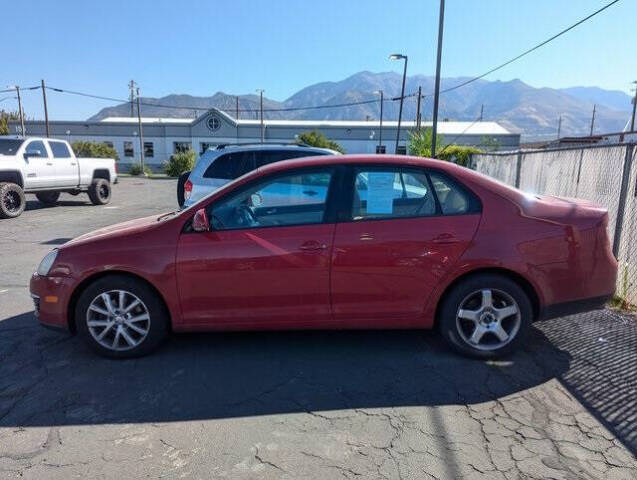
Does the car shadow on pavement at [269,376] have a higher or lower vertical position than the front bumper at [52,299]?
lower

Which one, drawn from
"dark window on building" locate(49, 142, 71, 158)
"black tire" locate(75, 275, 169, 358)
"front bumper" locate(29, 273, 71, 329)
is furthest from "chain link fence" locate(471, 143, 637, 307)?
"dark window on building" locate(49, 142, 71, 158)

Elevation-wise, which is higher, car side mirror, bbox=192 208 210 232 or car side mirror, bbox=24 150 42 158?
car side mirror, bbox=24 150 42 158

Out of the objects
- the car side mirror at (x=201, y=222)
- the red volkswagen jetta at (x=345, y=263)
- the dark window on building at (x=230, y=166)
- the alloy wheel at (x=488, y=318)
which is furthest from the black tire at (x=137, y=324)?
the dark window on building at (x=230, y=166)

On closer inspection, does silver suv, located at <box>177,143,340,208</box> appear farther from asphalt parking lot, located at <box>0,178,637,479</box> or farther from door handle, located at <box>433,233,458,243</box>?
door handle, located at <box>433,233,458,243</box>

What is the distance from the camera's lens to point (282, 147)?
739 centimetres

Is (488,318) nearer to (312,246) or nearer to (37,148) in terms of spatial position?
(312,246)

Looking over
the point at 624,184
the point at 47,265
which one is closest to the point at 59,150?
the point at 47,265

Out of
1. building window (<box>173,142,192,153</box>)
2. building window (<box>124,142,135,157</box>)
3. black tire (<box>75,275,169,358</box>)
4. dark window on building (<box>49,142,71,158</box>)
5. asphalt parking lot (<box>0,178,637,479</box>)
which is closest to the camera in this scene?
asphalt parking lot (<box>0,178,637,479</box>)

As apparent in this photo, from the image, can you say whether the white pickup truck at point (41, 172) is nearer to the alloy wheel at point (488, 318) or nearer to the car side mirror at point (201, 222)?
the car side mirror at point (201, 222)

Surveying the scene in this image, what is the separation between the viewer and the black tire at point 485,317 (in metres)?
3.63

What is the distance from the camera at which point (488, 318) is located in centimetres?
369

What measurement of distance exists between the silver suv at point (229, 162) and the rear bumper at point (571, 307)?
4.31m

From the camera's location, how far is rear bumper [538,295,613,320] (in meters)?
3.72

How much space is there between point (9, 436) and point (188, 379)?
1.13 meters
